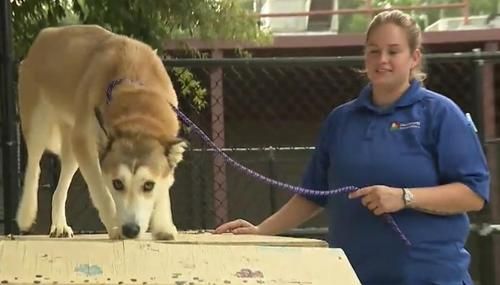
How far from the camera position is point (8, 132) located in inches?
187

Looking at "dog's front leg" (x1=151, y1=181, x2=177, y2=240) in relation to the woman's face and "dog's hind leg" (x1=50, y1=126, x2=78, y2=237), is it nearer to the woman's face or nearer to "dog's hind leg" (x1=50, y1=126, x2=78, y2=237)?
"dog's hind leg" (x1=50, y1=126, x2=78, y2=237)

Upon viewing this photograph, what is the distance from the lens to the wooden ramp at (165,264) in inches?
85.4

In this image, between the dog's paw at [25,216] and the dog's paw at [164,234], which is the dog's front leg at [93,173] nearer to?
the dog's paw at [164,234]

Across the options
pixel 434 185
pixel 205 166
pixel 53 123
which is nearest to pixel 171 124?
pixel 53 123

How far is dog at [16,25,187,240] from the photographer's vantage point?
3.52 m

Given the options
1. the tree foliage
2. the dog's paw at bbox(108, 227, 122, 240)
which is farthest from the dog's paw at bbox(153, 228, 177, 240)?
the tree foliage

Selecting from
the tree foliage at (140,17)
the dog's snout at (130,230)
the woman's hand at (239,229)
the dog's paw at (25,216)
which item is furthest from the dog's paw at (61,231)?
the tree foliage at (140,17)

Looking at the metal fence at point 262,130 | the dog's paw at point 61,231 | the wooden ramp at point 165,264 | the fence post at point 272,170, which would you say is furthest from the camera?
the fence post at point 272,170

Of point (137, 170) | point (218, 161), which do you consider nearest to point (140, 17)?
point (218, 161)

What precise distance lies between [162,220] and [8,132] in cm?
A: 153

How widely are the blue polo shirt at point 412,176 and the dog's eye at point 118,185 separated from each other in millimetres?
930

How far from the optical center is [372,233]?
292 centimetres

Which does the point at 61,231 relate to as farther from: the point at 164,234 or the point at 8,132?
the point at 164,234

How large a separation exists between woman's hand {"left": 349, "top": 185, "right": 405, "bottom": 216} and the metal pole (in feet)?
8.18
